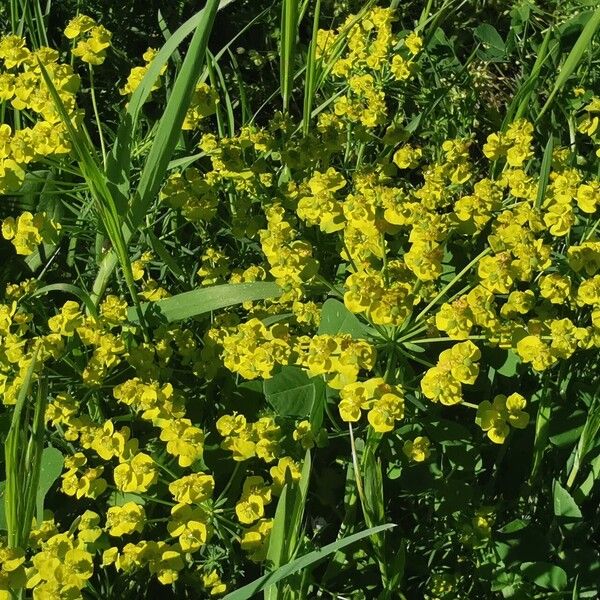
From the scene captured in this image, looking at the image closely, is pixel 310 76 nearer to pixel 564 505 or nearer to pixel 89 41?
pixel 89 41

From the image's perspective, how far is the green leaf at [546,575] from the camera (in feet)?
5.85

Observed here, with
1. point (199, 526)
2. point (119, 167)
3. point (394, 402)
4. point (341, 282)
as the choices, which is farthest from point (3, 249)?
point (394, 402)

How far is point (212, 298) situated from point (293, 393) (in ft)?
0.79

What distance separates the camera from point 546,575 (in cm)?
179

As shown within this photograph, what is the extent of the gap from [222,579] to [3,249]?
104 centimetres

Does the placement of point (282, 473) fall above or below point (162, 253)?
below

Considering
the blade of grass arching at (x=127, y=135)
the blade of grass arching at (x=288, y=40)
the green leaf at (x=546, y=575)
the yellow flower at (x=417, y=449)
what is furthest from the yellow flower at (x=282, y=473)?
the blade of grass arching at (x=288, y=40)

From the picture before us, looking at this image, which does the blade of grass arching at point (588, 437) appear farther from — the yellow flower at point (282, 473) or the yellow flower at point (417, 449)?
the yellow flower at point (282, 473)

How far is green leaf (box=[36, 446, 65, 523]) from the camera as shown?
1.74 metres

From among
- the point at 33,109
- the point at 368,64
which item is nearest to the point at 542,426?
the point at 368,64

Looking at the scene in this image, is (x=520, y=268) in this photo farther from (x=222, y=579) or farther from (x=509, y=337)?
(x=222, y=579)

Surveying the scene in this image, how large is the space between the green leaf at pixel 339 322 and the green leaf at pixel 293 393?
0.10 meters

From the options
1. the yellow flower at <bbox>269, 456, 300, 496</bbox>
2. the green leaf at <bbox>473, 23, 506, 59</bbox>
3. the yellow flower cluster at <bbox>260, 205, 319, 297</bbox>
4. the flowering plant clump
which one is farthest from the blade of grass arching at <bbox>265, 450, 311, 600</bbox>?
the green leaf at <bbox>473, 23, 506, 59</bbox>

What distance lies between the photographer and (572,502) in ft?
6.17
